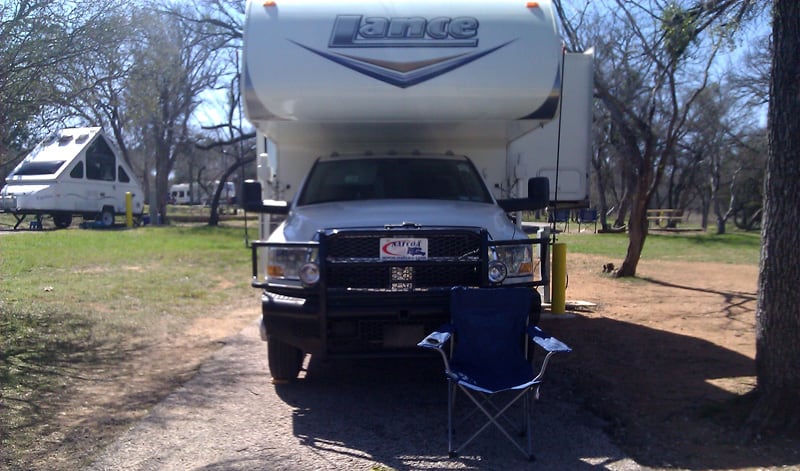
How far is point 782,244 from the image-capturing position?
179 inches

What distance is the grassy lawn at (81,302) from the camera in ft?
18.7

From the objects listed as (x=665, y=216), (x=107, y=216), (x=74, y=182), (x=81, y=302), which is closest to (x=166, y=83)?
(x=81, y=302)

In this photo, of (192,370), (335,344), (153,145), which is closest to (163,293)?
(192,370)

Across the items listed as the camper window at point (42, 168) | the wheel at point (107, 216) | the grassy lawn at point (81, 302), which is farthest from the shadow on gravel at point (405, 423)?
the wheel at point (107, 216)

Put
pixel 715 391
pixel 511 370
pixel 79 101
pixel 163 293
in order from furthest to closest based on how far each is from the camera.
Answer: pixel 163 293 < pixel 79 101 < pixel 715 391 < pixel 511 370

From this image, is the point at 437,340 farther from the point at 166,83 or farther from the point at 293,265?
the point at 166,83

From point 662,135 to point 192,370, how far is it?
20.3 meters

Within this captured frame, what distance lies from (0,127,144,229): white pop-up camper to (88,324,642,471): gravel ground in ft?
55.3

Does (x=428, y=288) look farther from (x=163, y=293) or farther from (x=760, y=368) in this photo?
(x=163, y=293)

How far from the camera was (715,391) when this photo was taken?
18.5ft

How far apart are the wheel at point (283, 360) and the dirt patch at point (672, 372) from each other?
232 cm

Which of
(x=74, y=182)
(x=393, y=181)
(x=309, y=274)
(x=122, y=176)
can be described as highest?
(x=122, y=176)

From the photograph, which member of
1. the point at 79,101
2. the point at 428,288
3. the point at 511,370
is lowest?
the point at 511,370

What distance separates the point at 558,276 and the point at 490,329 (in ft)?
9.75
